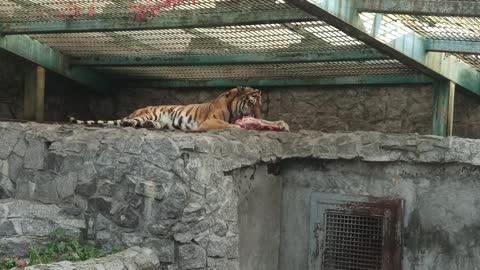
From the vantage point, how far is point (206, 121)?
7.04 metres

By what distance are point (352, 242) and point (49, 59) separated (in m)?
4.58

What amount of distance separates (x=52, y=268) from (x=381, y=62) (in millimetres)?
4452

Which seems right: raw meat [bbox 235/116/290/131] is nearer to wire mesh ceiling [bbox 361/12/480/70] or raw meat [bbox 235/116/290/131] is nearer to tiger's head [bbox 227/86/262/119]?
tiger's head [bbox 227/86/262/119]

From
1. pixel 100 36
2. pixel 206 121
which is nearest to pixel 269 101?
pixel 206 121

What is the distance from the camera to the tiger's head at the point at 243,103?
7.34m

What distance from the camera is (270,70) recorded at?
27.0 ft

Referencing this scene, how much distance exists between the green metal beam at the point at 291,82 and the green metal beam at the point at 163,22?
2.59m

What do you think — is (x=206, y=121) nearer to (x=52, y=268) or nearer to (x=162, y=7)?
(x=162, y=7)

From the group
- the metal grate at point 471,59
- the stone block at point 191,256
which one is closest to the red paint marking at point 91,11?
the stone block at point 191,256

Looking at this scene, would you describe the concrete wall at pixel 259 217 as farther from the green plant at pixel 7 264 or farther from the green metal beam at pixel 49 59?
the green metal beam at pixel 49 59

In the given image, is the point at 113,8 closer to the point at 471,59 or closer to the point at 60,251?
the point at 60,251

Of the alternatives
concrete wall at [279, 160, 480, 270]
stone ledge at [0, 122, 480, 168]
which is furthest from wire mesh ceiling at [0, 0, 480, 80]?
concrete wall at [279, 160, 480, 270]

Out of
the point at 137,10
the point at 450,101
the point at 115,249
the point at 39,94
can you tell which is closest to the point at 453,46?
the point at 450,101

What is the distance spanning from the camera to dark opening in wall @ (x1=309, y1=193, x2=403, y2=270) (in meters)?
5.91
